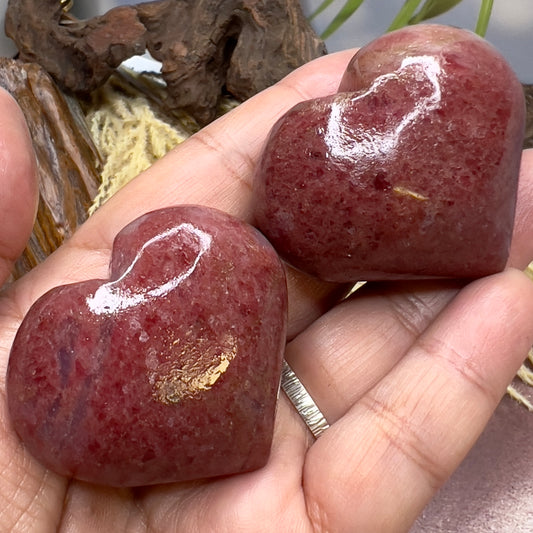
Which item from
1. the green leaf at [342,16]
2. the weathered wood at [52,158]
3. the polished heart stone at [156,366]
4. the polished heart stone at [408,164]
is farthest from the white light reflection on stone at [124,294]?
the green leaf at [342,16]

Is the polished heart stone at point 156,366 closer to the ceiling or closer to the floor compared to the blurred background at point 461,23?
closer to the floor

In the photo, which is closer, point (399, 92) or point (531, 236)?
point (399, 92)

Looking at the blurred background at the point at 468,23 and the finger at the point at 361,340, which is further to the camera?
the blurred background at the point at 468,23

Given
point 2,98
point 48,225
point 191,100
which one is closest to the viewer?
point 2,98

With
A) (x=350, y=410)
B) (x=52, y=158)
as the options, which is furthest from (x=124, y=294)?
(x=52, y=158)

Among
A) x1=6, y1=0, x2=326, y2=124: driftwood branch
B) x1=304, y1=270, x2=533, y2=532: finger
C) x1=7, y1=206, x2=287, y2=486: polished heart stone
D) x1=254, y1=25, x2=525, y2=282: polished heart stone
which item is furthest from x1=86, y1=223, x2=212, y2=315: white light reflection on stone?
x1=6, y1=0, x2=326, y2=124: driftwood branch

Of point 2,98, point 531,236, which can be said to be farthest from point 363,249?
point 2,98

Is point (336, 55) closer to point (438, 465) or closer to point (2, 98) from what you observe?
point (2, 98)

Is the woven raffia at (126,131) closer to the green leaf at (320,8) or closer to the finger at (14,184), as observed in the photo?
the green leaf at (320,8)
